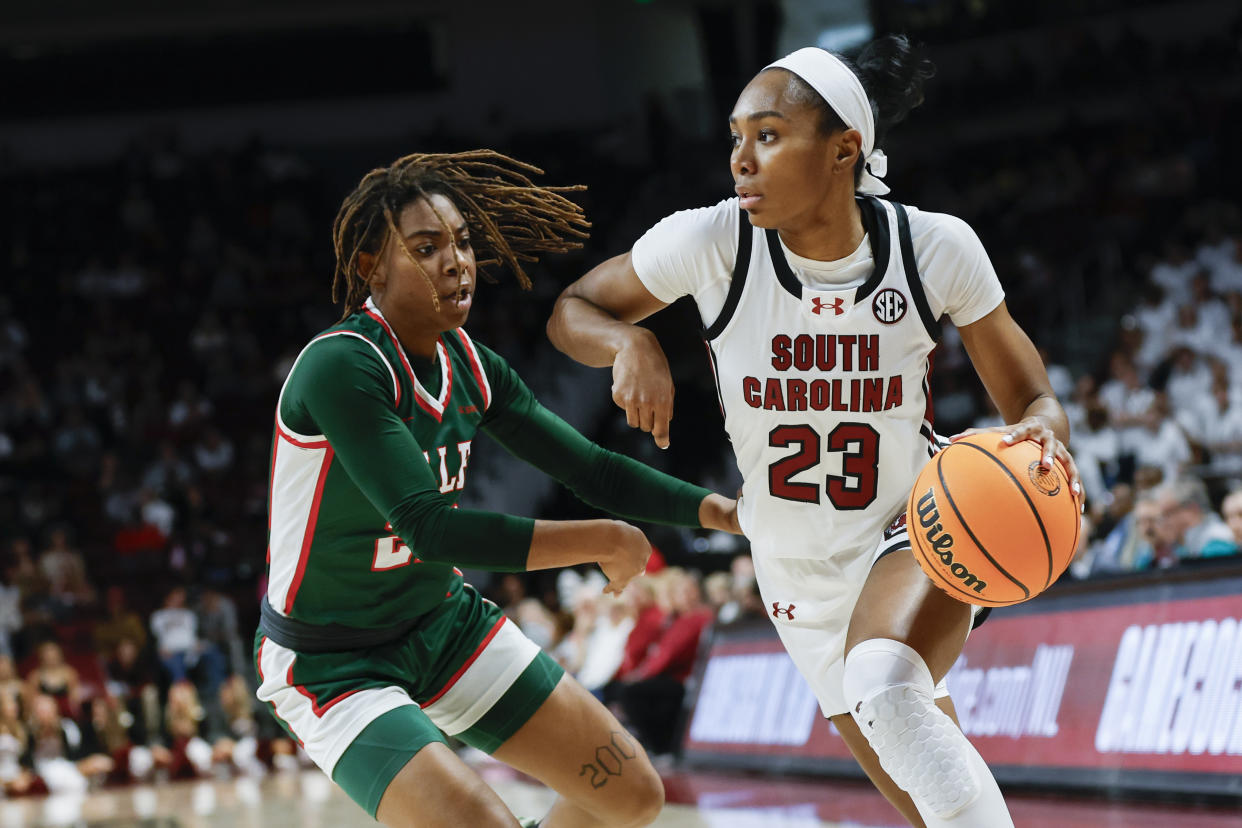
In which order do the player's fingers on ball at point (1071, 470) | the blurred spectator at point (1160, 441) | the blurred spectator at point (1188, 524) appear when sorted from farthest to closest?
the blurred spectator at point (1160, 441) → the blurred spectator at point (1188, 524) → the player's fingers on ball at point (1071, 470)

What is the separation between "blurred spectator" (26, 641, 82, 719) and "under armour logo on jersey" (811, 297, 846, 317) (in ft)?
32.2

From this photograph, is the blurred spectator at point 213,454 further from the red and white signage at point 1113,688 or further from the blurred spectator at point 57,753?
the red and white signage at point 1113,688

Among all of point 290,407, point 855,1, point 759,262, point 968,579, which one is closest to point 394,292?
point 290,407

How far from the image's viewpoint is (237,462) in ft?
53.5

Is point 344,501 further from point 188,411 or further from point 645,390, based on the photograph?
point 188,411

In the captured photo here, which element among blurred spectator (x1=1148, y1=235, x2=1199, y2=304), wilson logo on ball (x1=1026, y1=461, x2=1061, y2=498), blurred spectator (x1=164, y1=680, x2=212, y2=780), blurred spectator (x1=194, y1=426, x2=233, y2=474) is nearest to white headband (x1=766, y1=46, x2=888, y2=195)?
wilson logo on ball (x1=1026, y1=461, x2=1061, y2=498)

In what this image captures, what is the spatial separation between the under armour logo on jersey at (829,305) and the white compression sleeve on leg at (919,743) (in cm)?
78

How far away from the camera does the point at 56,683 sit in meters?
11.7

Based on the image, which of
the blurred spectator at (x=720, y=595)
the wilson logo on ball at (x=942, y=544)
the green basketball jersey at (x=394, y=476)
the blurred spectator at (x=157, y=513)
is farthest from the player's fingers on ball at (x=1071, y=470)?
the blurred spectator at (x=157, y=513)

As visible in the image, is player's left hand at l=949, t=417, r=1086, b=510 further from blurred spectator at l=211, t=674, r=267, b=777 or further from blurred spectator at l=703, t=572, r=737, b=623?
blurred spectator at l=211, t=674, r=267, b=777

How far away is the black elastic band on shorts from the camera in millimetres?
3322

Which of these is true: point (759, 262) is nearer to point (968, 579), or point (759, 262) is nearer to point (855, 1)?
point (968, 579)

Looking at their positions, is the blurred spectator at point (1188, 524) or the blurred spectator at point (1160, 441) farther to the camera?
the blurred spectator at point (1160, 441)

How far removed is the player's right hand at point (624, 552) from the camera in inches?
126
